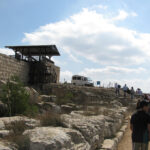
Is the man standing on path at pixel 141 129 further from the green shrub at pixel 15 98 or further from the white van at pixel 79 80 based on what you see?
the white van at pixel 79 80

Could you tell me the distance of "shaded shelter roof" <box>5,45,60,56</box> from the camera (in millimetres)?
23422

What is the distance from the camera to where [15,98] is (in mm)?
9852

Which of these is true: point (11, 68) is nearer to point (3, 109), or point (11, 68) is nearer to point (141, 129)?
point (3, 109)

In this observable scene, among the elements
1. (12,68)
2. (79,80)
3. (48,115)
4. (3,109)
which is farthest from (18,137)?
(79,80)

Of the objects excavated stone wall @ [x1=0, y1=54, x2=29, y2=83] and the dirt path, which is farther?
excavated stone wall @ [x1=0, y1=54, x2=29, y2=83]

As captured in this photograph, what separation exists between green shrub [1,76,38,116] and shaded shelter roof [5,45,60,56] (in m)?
13.2

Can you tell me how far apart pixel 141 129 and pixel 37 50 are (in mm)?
21223

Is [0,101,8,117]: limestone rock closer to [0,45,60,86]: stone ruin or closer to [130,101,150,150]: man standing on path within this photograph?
[130,101,150,150]: man standing on path

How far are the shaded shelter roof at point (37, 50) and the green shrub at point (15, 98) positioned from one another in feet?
43.3

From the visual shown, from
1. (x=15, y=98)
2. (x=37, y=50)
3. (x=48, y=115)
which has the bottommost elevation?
(x=48, y=115)

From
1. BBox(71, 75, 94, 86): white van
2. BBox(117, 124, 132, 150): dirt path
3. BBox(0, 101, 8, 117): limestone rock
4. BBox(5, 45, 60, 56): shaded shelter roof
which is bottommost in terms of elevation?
BBox(117, 124, 132, 150): dirt path

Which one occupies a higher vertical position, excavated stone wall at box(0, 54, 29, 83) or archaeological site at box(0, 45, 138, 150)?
excavated stone wall at box(0, 54, 29, 83)

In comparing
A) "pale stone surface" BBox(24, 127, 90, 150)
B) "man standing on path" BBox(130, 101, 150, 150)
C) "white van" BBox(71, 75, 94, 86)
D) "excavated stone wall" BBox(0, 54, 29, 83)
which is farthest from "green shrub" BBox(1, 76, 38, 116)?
"white van" BBox(71, 75, 94, 86)

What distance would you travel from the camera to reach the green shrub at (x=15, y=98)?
9555mm
